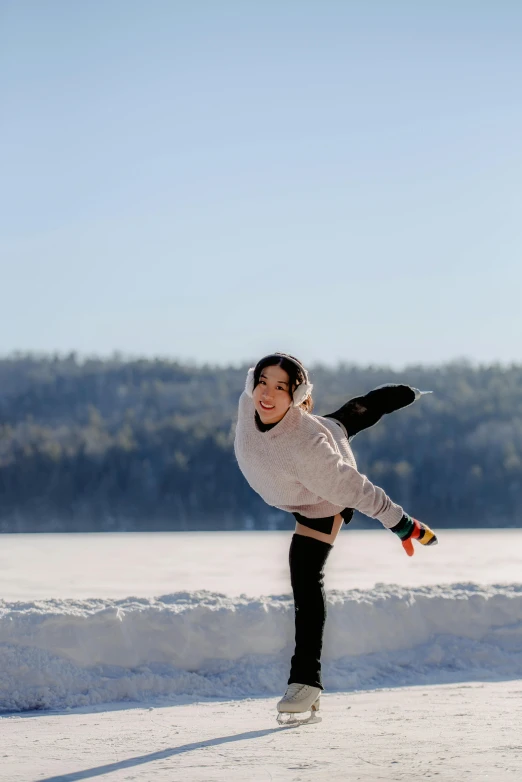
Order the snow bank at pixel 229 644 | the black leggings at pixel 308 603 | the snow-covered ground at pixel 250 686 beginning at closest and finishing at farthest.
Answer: the snow-covered ground at pixel 250 686, the black leggings at pixel 308 603, the snow bank at pixel 229 644

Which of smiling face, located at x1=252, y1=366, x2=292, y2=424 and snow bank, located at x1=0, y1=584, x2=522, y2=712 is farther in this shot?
snow bank, located at x1=0, y1=584, x2=522, y2=712

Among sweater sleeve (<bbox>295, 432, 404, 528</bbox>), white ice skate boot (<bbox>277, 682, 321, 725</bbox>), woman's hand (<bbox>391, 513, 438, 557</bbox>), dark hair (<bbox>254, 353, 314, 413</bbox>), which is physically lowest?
white ice skate boot (<bbox>277, 682, 321, 725</bbox>)

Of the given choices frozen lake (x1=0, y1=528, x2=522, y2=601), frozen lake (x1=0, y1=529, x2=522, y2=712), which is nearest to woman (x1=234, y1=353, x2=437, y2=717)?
frozen lake (x1=0, y1=529, x2=522, y2=712)

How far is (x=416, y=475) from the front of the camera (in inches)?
2154

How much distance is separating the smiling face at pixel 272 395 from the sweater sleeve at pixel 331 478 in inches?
6.4

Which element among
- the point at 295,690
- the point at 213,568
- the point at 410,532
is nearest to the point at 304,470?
the point at 410,532

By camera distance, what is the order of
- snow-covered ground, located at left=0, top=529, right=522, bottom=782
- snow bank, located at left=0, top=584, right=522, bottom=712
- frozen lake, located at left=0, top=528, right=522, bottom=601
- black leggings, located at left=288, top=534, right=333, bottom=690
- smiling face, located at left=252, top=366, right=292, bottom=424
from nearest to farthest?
snow-covered ground, located at left=0, top=529, right=522, bottom=782
smiling face, located at left=252, top=366, right=292, bottom=424
black leggings, located at left=288, top=534, right=333, bottom=690
snow bank, located at left=0, top=584, right=522, bottom=712
frozen lake, located at left=0, top=528, right=522, bottom=601

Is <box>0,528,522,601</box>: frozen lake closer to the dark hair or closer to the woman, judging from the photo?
the woman

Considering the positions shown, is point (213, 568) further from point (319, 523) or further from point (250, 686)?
point (319, 523)

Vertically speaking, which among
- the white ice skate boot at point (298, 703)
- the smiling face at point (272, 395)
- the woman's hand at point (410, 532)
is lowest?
the white ice skate boot at point (298, 703)

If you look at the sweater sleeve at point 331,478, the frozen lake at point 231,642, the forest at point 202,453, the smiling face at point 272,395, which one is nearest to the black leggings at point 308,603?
the sweater sleeve at point 331,478

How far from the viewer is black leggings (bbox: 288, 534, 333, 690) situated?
3822 mm

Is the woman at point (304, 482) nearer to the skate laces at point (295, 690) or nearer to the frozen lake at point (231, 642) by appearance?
the skate laces at point (295, 690)

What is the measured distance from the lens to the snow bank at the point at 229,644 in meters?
4.75
